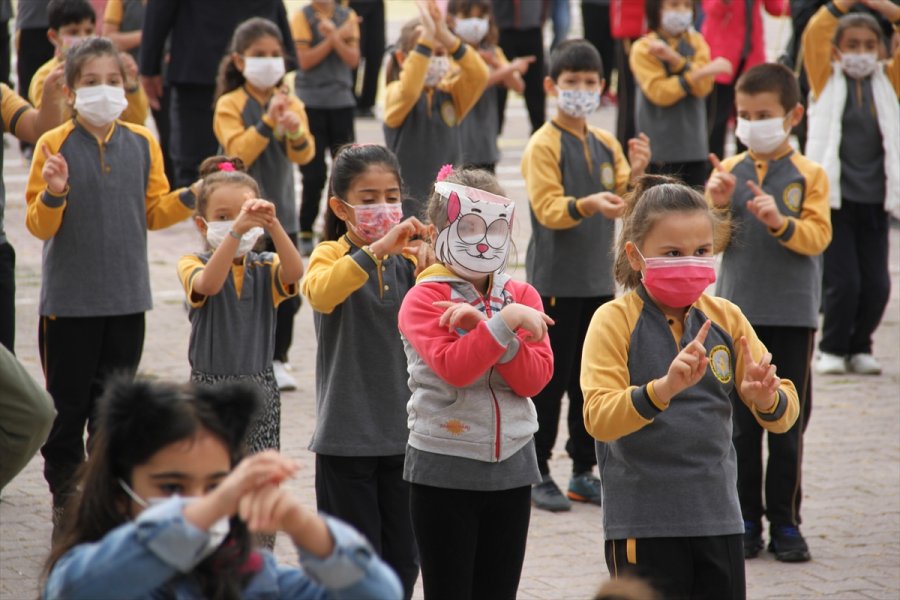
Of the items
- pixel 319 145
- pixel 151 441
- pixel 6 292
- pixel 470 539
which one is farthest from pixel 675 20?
pixel 151 441

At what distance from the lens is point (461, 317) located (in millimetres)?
4219

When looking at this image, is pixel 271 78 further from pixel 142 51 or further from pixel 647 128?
pixel 647 128

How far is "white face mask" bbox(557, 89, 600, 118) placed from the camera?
6.91 meters

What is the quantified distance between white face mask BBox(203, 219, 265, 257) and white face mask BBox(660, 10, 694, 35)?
18.6ft

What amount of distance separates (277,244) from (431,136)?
13.1 ft

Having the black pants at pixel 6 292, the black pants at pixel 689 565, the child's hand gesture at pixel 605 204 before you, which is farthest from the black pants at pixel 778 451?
the black pants at pixel 6 292

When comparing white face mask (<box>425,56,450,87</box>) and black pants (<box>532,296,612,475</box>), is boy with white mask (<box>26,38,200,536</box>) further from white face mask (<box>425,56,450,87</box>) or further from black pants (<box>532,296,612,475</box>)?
white face mask (<box>425,56,450,87</box>)

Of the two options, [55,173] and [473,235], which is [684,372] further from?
[55,173]

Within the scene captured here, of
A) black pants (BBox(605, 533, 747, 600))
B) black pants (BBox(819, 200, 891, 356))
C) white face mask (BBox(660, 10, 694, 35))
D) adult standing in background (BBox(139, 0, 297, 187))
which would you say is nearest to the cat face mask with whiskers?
black pants (BBox(605, 533, 747, 600))

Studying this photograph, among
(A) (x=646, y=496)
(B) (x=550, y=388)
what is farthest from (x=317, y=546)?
(B) (x=550, y=388)

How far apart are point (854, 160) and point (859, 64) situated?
679mm

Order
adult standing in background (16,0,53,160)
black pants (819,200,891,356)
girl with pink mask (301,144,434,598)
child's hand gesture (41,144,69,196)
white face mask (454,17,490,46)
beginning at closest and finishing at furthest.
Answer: girl with pink mask (301,144,434,598), child's hand gesture (41,144,69,196), black pants (819,200,891,356), white face mask (454,17,490,46), adult standing in background (16,0,53,160)

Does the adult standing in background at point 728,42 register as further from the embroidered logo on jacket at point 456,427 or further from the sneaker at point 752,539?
the embroidered logo on jacket at point 456,427

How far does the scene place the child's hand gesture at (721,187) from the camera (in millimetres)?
5984
